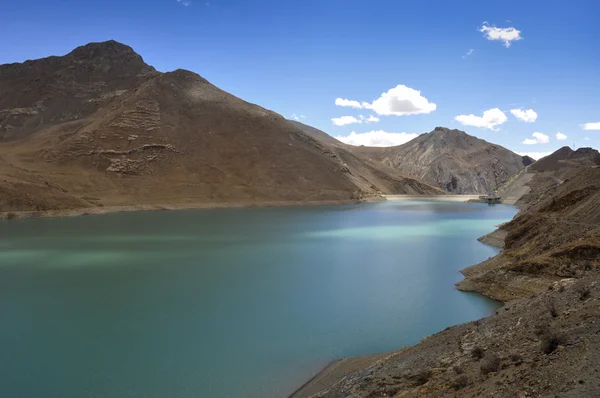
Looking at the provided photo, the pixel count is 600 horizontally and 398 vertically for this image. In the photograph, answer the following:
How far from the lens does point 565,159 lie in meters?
102

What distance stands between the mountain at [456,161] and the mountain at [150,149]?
2027 inches

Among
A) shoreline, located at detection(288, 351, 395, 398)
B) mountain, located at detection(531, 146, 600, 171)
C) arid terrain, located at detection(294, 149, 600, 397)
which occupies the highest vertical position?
mountain, located at detection(531, 146, 600, 171)

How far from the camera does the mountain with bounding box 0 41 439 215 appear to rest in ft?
227

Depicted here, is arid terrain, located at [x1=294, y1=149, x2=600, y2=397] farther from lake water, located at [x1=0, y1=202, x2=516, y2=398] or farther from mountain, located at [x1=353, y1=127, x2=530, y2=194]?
mountain, located at [x1=353, y1=127, x2=530, y2=194]

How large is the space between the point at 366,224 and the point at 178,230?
20378 millimetres

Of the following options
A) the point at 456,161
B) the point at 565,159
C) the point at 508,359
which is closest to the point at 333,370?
the point at 508,359

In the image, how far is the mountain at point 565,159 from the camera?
94.1m

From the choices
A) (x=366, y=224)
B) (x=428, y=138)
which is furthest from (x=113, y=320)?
(x=428, y=138)

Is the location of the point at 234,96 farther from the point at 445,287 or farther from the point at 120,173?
the point at 445,287

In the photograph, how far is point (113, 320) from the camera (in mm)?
16078

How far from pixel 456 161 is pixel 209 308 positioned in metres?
159

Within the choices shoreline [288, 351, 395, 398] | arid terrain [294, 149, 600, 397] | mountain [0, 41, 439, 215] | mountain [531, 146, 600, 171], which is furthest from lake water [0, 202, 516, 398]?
mountain [531, 146, 600, 171]

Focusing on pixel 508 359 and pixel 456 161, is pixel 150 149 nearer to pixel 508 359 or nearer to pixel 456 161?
pixel 508 359

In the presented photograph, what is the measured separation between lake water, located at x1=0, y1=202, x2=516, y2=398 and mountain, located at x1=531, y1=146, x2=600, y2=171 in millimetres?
70981
